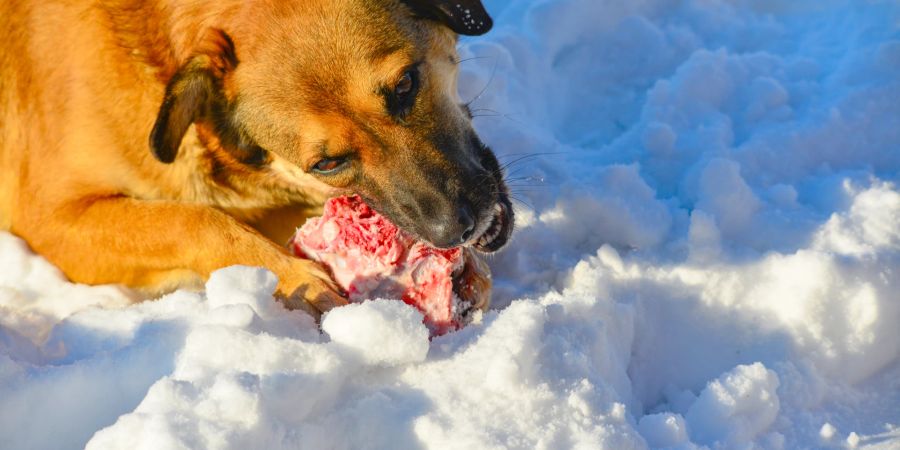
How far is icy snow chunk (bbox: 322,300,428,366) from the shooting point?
248 centimetres

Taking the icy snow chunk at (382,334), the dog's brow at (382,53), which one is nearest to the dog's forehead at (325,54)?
the dog's brow at (382,53)

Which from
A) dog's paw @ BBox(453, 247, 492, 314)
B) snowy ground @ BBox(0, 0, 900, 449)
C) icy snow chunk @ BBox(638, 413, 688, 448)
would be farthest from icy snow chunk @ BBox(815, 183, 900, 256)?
dog's paw @ BBox(453, 247, 492, 314)

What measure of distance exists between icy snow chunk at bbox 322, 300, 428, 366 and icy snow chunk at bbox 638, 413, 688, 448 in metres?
0.66

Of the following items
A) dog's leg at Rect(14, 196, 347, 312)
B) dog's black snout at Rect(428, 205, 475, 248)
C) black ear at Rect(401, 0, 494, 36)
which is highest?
black ear at Rect(401, 0, 494, 36)

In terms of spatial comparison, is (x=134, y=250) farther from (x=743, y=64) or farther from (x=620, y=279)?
(x=743, y=64)

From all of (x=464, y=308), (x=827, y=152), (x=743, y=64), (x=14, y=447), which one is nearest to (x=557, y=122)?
(x=743, y=64)

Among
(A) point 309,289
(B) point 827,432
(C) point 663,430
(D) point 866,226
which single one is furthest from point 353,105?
(D) point 866,226

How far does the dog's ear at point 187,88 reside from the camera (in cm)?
296

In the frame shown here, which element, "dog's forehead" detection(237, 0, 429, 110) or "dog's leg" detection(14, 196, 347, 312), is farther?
"dog's leg" detection(14, 196, 347, 312)

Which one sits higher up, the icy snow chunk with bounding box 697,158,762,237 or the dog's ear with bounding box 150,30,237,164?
the dog's ear with bounding box 150,30,237,164

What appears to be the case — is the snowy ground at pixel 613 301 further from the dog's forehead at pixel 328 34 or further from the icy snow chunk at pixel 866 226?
the dog's forehead at pixel 328 34

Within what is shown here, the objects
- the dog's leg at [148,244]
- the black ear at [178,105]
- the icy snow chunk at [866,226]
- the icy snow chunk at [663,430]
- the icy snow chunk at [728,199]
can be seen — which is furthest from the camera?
the icy snow chunk at [728,199]

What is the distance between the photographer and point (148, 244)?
10.9ft

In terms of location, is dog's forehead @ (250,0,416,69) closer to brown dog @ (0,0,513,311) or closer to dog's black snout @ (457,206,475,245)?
A: brown dog @ (0,0,513,311)
